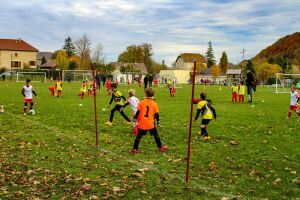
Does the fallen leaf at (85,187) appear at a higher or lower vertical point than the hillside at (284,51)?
lower

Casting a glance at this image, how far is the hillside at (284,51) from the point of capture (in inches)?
4879

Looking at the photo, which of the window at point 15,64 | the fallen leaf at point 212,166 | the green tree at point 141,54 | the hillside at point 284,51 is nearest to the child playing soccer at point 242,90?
the fallen leaf at point 212,166

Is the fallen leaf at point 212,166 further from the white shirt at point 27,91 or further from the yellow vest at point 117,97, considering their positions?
the white shirt at point 27,91

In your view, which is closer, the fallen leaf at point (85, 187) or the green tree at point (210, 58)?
the fallen leaf at point (85, 187)

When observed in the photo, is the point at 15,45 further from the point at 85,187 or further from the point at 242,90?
the point at 85,187

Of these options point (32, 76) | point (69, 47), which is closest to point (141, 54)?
point (69, 47)

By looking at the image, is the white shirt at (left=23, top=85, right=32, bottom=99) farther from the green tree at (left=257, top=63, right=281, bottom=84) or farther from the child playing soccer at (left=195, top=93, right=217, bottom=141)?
the green tree at (left=257, top=63, right=281, bottom=84)

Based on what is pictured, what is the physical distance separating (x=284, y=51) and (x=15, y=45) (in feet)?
295

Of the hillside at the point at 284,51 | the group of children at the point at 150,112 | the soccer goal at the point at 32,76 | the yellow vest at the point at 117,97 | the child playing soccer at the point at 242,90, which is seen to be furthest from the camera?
the hillside at the point at 284,51

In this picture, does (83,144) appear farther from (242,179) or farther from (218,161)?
(242,179)

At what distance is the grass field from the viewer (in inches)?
311

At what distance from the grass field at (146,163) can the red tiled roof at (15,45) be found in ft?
362

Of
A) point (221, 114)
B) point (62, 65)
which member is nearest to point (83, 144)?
point (221, 114)

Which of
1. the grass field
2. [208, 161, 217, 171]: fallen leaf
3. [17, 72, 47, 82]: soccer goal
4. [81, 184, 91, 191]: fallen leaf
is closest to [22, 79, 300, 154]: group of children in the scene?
the grass field
